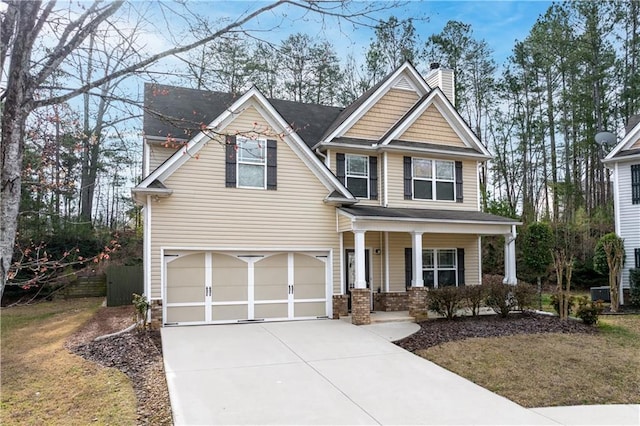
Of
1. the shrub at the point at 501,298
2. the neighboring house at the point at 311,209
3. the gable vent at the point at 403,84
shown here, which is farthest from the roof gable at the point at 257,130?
the gable vent at the point at 403,84

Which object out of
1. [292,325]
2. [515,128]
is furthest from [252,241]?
[515,128]

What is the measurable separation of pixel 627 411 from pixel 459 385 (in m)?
2.20

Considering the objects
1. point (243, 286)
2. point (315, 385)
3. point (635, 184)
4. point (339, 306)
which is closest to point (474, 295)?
point (339, 306)

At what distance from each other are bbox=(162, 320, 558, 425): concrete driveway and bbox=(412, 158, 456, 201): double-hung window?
6755 millimetres

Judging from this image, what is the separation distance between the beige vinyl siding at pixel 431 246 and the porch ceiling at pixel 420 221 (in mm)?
973

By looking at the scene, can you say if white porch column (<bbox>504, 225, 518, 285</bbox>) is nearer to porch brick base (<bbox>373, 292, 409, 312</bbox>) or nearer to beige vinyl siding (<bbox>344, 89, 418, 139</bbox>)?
porch brick base (<bbox>373, 292, 409, 312</bbox>)

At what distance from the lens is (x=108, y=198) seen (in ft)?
99.9

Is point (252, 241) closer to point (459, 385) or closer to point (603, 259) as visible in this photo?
point (459, 385)

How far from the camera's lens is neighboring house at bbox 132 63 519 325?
12180 millimetres

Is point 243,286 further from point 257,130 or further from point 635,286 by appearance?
point 635,286

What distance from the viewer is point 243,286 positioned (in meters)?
12.8

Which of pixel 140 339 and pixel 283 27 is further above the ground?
pixel 283 27

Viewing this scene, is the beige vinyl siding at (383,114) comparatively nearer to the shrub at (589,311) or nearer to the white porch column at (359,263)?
the white porch column at (359,263)

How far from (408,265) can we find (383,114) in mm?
5371
